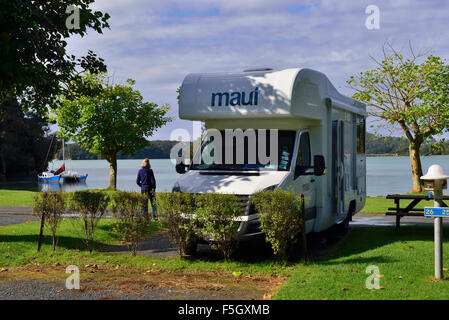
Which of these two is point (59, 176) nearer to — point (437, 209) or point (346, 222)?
point (346, 222)

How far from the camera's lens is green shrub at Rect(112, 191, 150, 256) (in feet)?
33.3

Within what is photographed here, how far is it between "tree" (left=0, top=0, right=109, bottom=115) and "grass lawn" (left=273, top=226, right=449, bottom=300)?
6.19 m

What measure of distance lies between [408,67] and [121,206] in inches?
1027

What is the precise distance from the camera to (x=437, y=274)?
8008mm

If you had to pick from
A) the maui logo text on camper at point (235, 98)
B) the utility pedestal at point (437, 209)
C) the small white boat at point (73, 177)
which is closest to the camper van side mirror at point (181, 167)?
the maui logo text on camper at point (235, 98)

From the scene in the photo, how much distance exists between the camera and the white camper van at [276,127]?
988cm

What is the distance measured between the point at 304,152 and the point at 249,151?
1.18m

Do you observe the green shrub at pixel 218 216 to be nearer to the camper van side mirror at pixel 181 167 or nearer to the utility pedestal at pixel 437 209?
the camper van side mirror at pixel 181 167
